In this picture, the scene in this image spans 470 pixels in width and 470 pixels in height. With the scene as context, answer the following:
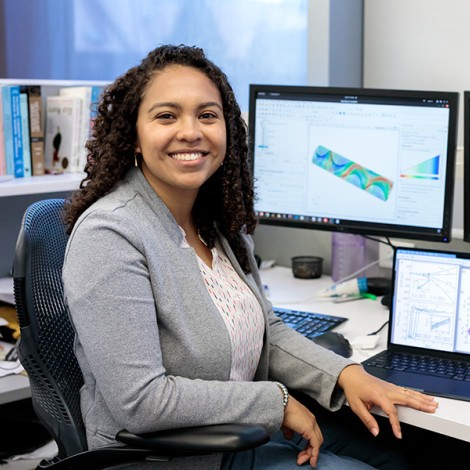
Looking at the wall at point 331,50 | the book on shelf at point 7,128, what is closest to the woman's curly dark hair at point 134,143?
the book on shelf at point 7,128

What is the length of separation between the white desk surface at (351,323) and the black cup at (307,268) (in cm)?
2

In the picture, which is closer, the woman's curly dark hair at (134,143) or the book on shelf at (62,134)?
the woman's curly dark hair at (134,143)

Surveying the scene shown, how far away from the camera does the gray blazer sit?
50.3 inches

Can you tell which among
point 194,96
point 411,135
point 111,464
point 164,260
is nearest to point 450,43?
point 411,135

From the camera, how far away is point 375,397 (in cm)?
145

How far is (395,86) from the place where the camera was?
2355 mm

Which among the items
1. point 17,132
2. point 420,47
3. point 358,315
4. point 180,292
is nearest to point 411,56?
point 420,47

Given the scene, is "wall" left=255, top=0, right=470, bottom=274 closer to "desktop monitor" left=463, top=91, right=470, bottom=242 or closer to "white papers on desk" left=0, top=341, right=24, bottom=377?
"desktop monitor" left=463, top=91, right=470, bottom=242

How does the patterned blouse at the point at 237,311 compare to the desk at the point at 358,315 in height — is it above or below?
above

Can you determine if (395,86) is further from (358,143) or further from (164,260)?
(164,260)

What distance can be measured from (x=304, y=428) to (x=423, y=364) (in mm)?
320

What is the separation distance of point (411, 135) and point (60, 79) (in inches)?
43.4

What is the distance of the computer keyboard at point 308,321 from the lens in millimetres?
1829

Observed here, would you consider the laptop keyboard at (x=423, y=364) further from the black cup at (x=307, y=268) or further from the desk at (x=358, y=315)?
the black cup at (x=307, y=268)
